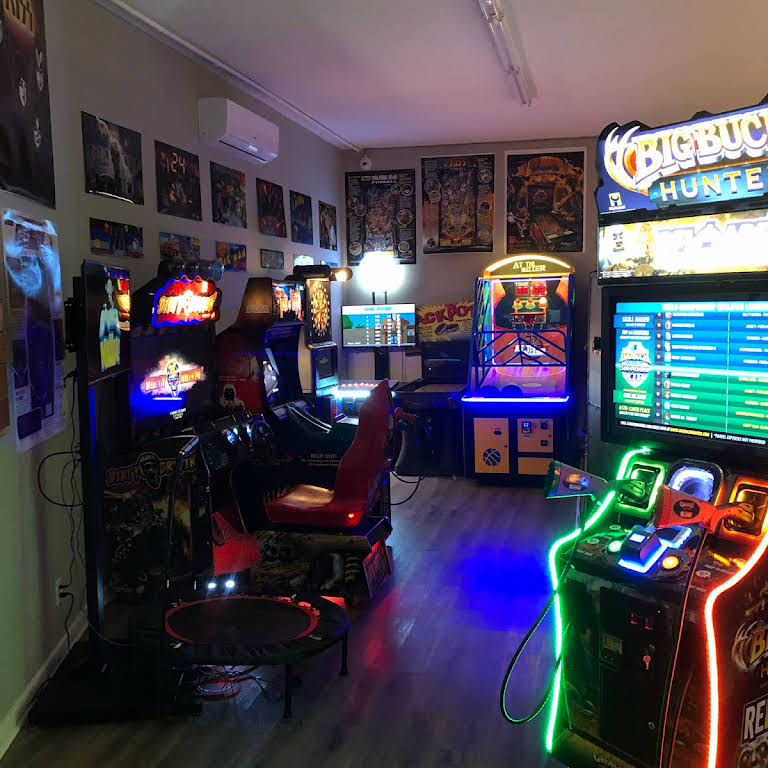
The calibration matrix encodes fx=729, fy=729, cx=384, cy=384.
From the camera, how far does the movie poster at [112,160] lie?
3.35m

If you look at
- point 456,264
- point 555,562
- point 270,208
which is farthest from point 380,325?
point 555,562

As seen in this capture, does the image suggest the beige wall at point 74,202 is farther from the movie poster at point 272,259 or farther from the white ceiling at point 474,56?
the movie poster at point 272,259

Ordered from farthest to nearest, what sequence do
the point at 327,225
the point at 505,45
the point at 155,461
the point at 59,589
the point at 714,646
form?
the point at 327,225
the point at 505,45
the point at 155,461
the point at 59,589
the point at 714,646

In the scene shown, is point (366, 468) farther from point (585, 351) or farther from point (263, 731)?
point (585, 351)

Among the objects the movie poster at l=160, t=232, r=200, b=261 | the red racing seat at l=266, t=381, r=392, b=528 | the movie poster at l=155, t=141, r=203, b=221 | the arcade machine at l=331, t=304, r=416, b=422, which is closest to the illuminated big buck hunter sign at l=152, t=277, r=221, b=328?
the movie poster at l=160, t=232, r=200, b=261

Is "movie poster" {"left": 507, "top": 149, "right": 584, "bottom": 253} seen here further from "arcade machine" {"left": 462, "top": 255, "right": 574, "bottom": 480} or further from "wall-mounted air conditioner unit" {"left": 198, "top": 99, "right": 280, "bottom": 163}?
"wall-mounted air conditioner unit" {"left": 198, "top": 99, "right": 280, "bottom": 163}

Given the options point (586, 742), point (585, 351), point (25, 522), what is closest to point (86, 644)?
point (25, 522)

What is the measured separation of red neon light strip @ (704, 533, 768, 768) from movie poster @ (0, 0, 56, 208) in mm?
2565

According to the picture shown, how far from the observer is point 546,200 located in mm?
6633

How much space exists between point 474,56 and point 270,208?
183cm

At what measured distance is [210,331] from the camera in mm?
4195

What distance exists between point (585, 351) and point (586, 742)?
4.93 m

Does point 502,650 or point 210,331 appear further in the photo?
point 210,331

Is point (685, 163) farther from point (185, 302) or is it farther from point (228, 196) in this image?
Answer: point (228, 196)
